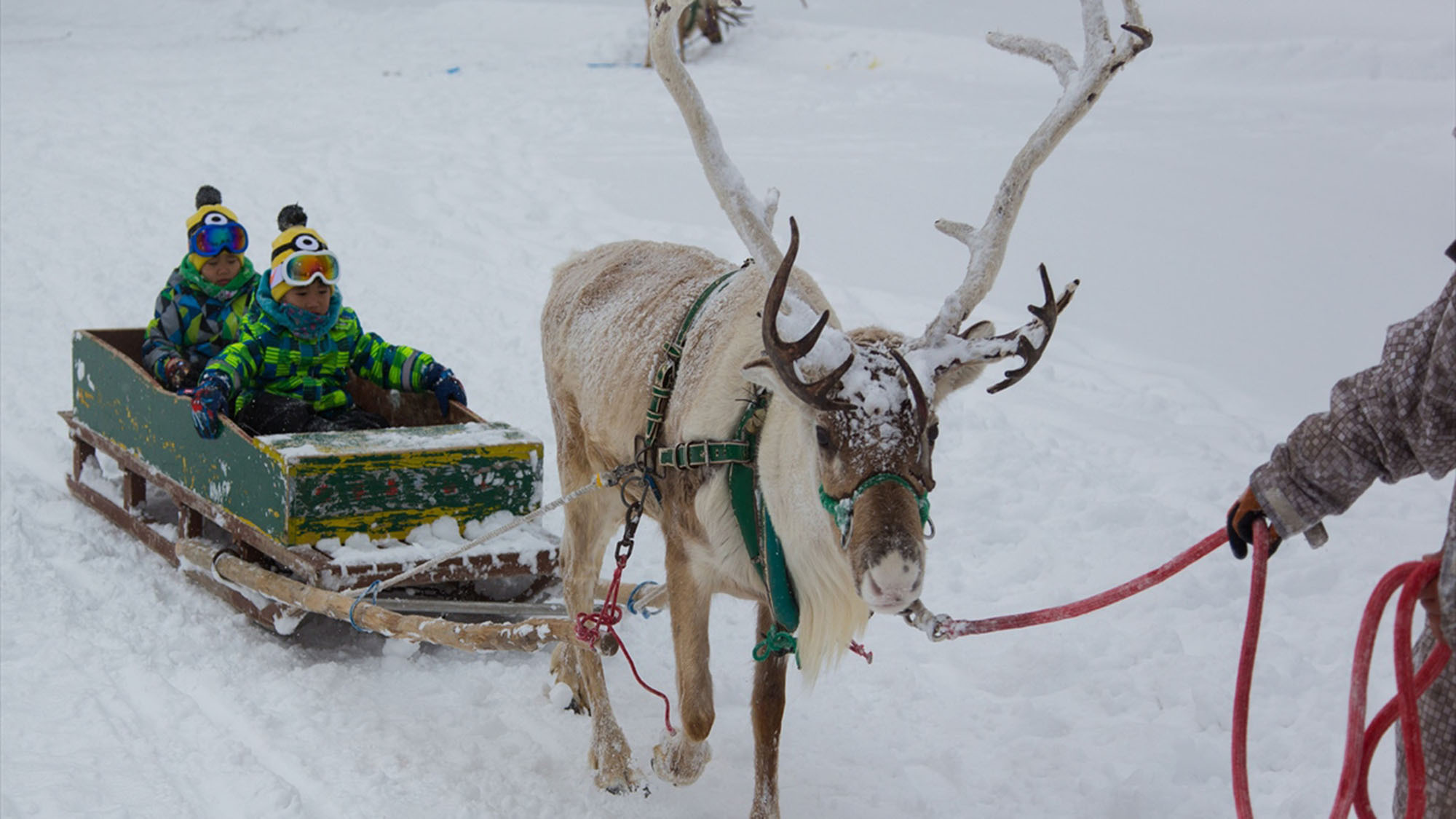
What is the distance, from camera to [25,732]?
4113 mm

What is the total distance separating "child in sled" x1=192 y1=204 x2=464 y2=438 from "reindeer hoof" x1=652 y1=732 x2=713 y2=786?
7.64 ft

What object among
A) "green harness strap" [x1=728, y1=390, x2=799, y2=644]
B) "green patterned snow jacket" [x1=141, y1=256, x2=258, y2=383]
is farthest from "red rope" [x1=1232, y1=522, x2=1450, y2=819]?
"green patterned snow jacket" [x1=141, y1=256, x2=258, y2=383]

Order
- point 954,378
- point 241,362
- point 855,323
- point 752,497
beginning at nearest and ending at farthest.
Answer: point 954,378
point 752,497
point 241,362
point 855,323

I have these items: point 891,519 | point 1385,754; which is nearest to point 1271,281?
point 1385,754

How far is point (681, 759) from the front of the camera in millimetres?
3852

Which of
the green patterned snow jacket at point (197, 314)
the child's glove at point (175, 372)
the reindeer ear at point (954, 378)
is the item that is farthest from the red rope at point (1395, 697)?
the green patterned snow jacket at point (197, 314)

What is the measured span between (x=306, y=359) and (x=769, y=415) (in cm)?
307

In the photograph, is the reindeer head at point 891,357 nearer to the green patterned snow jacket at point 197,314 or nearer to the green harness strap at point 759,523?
the green harness strap at point 759,523

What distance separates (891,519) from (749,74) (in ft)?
50.3

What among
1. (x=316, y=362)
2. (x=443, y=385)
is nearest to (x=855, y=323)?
(x=443, y=385)

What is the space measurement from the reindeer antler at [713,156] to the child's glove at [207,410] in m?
2.45

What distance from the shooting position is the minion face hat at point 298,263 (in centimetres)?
561

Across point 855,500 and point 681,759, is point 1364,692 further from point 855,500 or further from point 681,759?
point 681,759

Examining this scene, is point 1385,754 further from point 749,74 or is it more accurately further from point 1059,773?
point 749,74
